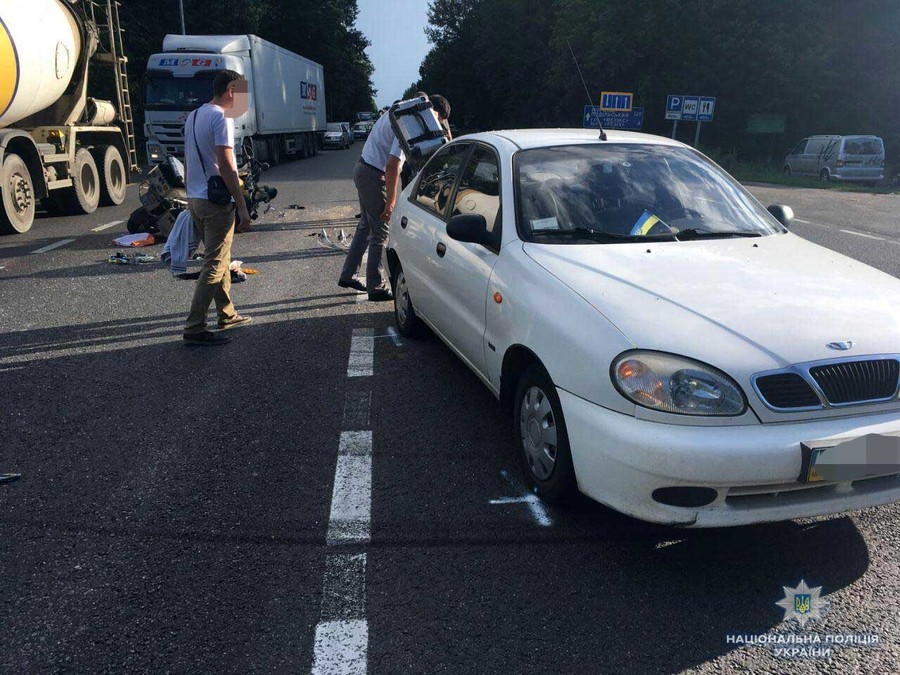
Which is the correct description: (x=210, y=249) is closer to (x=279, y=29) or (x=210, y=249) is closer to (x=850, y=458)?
(x=850, y=458)

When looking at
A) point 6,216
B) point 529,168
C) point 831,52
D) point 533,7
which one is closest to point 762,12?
point 831,52

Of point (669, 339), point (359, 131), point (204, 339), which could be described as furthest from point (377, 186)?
point (359, 131)

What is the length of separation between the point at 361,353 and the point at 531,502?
2640 mm

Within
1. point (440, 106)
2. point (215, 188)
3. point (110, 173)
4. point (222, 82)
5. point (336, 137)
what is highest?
point (222, 82)

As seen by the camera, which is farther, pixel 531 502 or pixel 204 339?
pixel 204 339

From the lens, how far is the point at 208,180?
574cm

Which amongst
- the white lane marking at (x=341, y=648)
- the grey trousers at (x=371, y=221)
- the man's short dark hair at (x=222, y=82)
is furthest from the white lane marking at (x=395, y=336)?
the white lane marking at (x=341, y=648)

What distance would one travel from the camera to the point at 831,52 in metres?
35.4

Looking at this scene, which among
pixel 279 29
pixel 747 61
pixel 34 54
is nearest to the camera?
pixel 34 54

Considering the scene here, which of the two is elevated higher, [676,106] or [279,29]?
[279,29]

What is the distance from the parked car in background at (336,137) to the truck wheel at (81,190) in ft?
123

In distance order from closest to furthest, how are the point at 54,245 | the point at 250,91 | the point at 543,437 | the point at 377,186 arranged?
the point at 543,437
the point at 377,186
the point at 54,245
the point at 250,91

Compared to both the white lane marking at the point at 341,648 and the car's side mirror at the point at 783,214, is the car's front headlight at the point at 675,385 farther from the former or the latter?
the car's side mirror at the point at 783,214

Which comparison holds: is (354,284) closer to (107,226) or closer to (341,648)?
(341,648)
